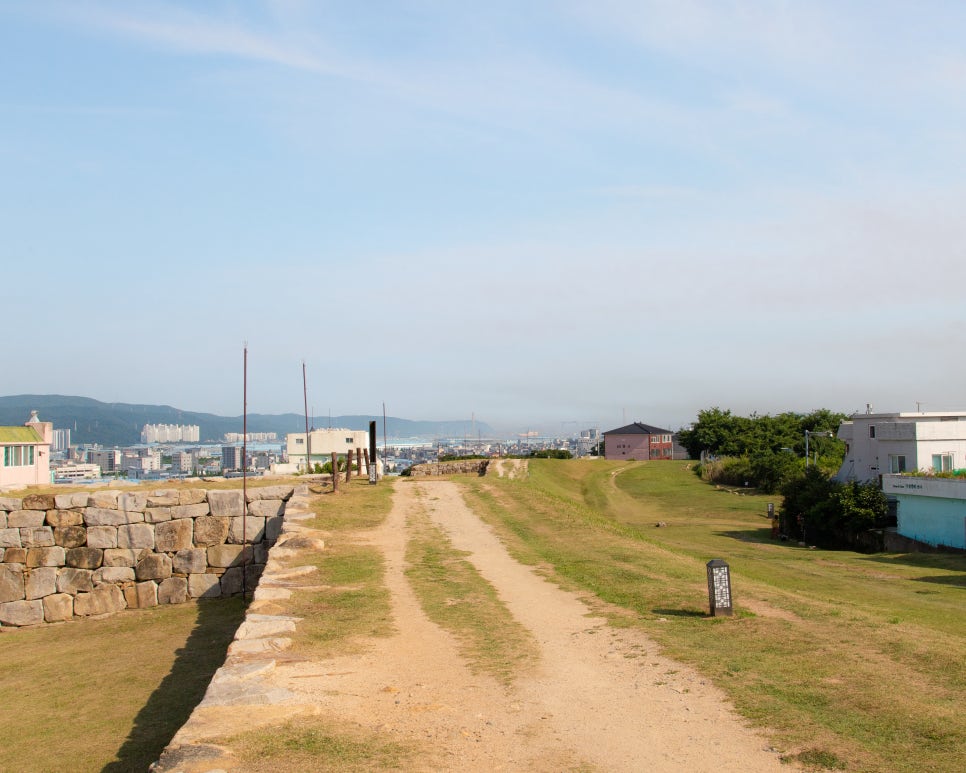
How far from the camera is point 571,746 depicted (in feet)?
19.8

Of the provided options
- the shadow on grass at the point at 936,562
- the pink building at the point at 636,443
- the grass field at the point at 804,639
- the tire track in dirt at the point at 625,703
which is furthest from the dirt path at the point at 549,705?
the pink building at the point at 636,443

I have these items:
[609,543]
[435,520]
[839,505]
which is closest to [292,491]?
[435,520]

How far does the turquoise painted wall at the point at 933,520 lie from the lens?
1340 inches

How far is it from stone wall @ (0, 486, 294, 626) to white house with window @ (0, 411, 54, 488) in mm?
7617

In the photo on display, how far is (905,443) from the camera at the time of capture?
42.0 metres

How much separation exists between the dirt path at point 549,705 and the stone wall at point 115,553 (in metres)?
9.89

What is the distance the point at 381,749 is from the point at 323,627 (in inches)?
148

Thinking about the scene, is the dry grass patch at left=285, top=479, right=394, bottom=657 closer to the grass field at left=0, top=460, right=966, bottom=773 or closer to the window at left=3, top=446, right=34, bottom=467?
the grass field at left=0, top=460, right=966, bottom=773

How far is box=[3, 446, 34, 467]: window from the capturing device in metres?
25.7

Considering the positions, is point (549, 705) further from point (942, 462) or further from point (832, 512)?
point (942, 462)

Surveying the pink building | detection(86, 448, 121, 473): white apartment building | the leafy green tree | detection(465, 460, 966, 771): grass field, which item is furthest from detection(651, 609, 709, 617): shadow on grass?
the pink building

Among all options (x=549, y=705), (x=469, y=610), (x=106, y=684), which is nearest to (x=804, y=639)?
(x=549, y=705)

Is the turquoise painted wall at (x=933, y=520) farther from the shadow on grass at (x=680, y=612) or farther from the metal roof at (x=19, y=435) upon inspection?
the metal roof at (x=19, y=435)

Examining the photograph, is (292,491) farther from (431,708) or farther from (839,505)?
(839,505)
